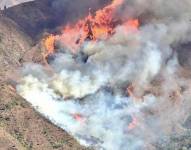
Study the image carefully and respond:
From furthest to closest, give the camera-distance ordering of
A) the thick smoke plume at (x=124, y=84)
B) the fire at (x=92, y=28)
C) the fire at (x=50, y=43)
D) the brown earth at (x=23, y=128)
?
the fire at (x=92, y=28) < the fire at (x=50, y=43) < the thick smoke plume at (x=124, y=84) < the brown earth at (x=23, y=128)

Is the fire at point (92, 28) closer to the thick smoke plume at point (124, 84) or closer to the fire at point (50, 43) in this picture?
the fire at point (50, 43)

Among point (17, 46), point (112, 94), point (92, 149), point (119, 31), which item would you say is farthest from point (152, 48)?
point (92, 149)

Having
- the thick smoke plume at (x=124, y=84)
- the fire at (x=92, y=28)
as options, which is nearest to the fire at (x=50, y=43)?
the fire at (x=92, y=28)

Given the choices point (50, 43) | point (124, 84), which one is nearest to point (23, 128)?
point (124, 84)

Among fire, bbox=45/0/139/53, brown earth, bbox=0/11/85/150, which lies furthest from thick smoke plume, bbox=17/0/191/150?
brown earth, bbox=0/11/85/150

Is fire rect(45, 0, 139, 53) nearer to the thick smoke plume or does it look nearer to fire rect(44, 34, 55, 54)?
fire rect(44, 34, 55, 54)

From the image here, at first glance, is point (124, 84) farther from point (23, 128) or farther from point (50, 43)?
point (23, 128)
